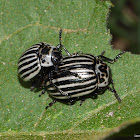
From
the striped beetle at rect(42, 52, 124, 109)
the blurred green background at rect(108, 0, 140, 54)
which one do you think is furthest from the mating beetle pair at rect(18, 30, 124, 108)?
the blurred green background at rect(108, 0, 140, 54)

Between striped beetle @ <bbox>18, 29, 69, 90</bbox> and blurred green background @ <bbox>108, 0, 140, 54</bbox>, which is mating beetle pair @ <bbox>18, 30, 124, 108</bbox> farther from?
blurred green background @ <bbox>108, 0, 140, 54</bbox>

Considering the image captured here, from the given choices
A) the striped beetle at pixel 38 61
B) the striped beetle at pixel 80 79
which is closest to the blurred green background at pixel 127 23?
the striped beetle at pixel 80 79

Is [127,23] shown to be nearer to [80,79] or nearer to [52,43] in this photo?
[52,43]

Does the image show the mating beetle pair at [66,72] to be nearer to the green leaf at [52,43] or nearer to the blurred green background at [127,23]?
the green leaf at [52,43]

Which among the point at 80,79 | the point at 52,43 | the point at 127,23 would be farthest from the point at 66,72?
the point at 127,23

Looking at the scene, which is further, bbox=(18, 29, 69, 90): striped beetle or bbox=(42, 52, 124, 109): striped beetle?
bbox=(18, 29, 69, 90): striped beetle

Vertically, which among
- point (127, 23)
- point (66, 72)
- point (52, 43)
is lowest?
point (127, 23)
